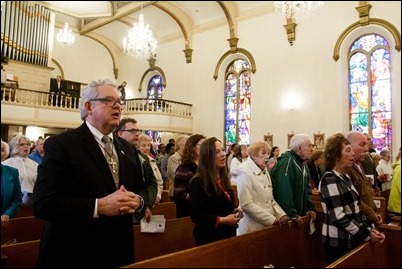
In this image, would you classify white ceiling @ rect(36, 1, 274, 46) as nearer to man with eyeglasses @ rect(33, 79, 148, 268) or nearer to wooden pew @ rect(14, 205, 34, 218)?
wooden pew @ rect(14, 205, 34, 218)

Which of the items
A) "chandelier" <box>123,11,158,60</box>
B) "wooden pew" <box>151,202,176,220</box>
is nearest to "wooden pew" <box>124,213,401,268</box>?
"wooden pew" <box>151,202,176,220</box>

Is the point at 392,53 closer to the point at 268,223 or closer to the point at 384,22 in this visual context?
the point at 384,22

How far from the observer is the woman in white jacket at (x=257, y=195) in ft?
8.22

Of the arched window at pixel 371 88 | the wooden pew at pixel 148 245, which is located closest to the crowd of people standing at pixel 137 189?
the wooden pew at pixel 148 245

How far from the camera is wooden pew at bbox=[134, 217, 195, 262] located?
8.34ft

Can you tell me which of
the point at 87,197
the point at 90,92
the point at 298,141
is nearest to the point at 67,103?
the point at 298,141

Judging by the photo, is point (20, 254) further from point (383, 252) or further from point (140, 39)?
point (140, 39)

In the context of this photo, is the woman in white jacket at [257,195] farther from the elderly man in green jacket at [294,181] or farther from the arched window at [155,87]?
the arched window at [155,87]

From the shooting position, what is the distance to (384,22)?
305 inches

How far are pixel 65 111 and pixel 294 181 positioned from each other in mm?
8796

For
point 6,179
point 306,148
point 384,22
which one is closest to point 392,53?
point 384,22

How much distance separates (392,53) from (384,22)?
0.76 metres

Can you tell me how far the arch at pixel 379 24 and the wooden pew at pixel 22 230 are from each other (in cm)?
783

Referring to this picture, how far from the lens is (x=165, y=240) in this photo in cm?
274
